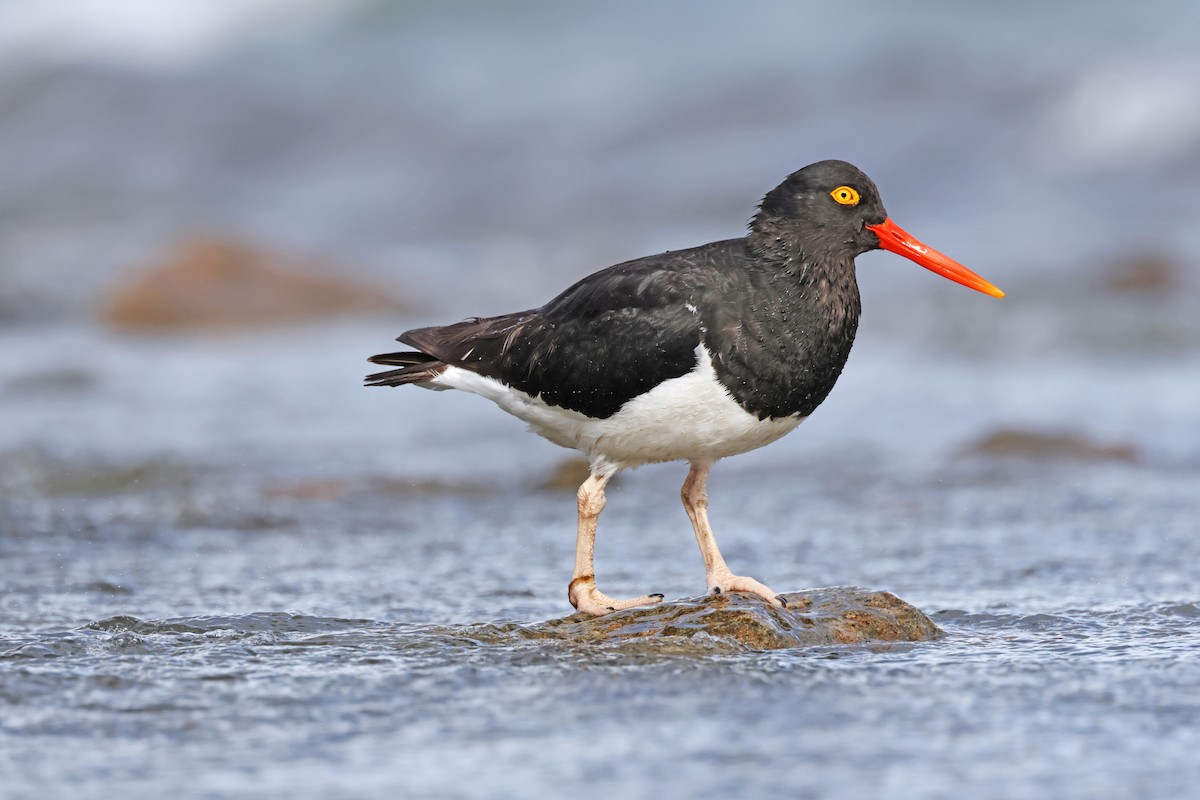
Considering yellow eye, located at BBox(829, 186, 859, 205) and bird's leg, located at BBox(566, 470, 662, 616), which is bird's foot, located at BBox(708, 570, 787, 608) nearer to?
bird's leg, located at BBox(566, 470, 662, 616)

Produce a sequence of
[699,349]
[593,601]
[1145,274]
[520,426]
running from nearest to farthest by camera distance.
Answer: [699,349]
[593,601]
[520,426]
[1145,274]

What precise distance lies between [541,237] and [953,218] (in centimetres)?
464

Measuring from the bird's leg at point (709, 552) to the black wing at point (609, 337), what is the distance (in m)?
0.55

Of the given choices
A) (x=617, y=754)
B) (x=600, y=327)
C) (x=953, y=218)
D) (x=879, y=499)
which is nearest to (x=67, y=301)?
(x=953, y=218)

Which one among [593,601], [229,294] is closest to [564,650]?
[593,601]

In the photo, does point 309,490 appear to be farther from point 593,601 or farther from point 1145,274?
point 1145,274

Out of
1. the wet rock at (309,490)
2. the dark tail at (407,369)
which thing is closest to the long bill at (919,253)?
the dark tail at (407,369)

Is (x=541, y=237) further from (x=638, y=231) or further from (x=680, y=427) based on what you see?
(x=680, y=427)

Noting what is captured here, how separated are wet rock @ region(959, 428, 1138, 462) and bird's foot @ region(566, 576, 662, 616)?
3852 millimetres

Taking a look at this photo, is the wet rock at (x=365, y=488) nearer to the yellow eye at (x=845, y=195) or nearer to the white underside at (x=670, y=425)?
the white underside at (x=670, y=425)

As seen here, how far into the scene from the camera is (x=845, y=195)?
18.0 feet

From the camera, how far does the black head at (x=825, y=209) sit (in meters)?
5.41

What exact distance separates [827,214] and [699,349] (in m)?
0.78

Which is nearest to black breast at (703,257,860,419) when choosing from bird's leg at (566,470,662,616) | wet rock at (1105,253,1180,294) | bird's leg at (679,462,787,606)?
bird's leg at (679,462,787,606)
